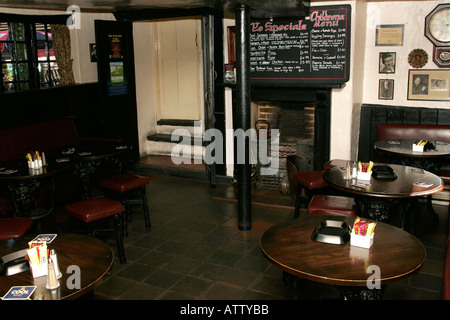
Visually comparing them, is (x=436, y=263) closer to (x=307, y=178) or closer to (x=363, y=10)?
(x=307, y=178)

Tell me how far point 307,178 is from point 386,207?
1.29 metres

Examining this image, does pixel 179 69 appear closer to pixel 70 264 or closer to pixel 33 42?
pixel 33 42

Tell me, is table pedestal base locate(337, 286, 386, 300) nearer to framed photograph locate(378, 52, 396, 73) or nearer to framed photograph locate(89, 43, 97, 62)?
framed photograph locate(378, 52, 396, 73)

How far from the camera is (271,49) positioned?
647 centimetres

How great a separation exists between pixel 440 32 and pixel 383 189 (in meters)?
3.09

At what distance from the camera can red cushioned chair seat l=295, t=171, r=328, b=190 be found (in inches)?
207

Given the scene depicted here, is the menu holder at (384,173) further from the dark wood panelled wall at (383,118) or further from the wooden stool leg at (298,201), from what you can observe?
the dark wood panelled wall at (383,118)

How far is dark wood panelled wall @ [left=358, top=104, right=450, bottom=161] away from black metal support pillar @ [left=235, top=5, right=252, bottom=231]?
7.66 ft

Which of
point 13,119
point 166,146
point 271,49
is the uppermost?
point 271,49

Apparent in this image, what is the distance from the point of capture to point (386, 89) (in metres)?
6.50

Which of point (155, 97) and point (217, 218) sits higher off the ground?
point (155, 97)

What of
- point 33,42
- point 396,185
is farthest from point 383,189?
point 33,42

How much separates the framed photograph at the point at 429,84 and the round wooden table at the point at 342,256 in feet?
11.9
